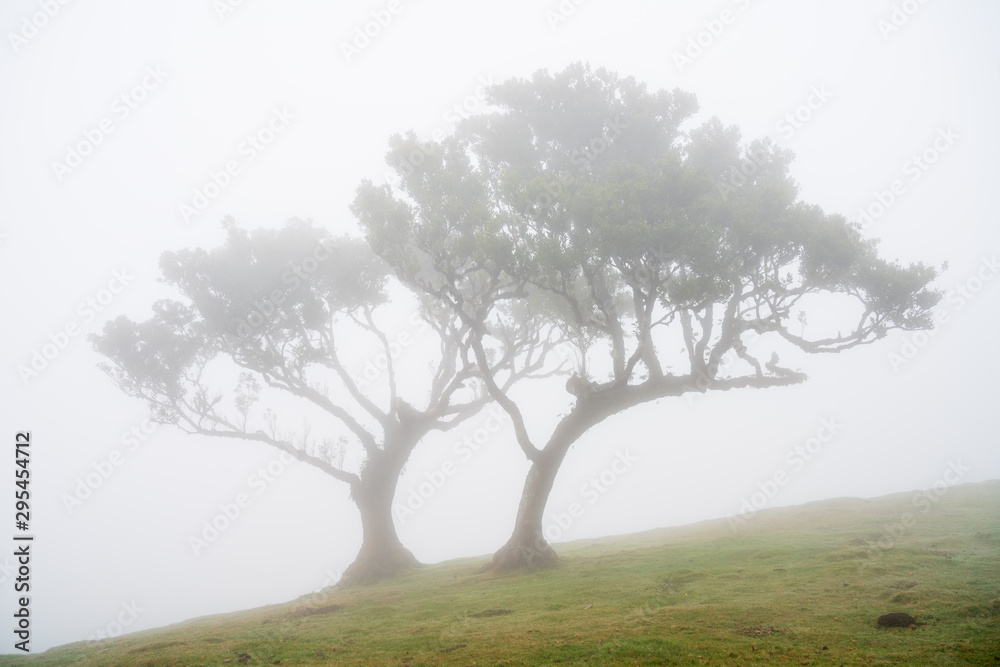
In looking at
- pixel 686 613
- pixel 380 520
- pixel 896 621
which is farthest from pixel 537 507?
pixel 896 621

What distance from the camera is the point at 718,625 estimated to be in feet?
42.7

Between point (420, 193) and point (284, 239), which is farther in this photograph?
point (284, 239)

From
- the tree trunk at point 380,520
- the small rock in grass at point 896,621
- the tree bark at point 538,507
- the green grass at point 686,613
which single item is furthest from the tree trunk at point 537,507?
the small rock in grass at point 896,621

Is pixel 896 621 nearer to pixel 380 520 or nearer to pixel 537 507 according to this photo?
pixel 537 507

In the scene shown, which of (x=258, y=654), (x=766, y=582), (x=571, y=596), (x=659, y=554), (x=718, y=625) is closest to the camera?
(x=718, y=625)

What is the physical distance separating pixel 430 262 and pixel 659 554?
20.2 meters

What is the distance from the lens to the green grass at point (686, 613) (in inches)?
446

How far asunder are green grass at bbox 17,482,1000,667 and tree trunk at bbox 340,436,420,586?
4.97 m

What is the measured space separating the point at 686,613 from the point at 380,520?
70.5 ft

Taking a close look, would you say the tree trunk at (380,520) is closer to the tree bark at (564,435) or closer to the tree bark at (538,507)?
the tree bark at (564,435)

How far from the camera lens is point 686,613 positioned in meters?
14.1

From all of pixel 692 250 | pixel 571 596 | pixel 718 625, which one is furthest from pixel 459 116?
pixel 718 625

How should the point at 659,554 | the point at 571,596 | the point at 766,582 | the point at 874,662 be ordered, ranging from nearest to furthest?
the point at 874,662 → the point at 766,582 → the point at 571,596 → the point at 659,554

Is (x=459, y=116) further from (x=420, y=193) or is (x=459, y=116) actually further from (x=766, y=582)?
(x=766, y=582)
